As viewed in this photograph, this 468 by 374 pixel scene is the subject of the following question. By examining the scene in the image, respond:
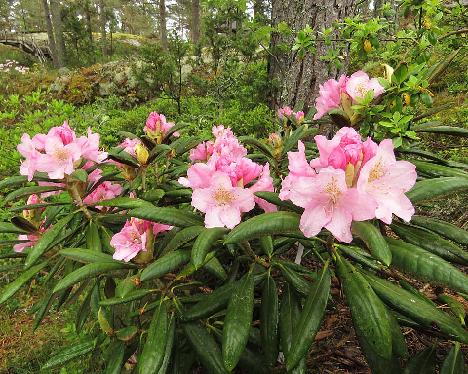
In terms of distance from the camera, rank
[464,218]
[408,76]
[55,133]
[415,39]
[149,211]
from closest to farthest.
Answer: [149,211] → [408,76] → [55,133] → [415,39] → [464,218]

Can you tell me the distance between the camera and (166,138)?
1.85 meters

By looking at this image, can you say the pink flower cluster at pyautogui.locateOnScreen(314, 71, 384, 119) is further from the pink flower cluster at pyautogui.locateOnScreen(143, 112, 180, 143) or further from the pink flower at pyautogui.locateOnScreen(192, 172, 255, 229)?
the pink flower cluster at pyautogui.locateOnScreen(143, 112, 180, 143)

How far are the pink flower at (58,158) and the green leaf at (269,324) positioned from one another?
86 cm

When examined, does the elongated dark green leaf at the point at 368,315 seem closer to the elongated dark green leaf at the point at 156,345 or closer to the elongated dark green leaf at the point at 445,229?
the elongated dark green leaf at the point at 445,229

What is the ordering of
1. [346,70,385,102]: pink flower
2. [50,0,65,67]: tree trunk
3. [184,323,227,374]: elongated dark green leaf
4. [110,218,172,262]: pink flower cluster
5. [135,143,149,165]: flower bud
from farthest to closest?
[50,0,65,67]: tree trunk
[135,143,149,165]: flower bud
[346,70,385,102]: pink flower
[110,218,172,262]: pink flower cluster
[184,323,227,374]: elongated dark green leaf

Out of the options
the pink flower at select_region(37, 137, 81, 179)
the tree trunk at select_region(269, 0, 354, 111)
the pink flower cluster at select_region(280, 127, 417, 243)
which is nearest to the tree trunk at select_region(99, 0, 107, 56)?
the tree trunk at select_region(269, 0, 354, 111)

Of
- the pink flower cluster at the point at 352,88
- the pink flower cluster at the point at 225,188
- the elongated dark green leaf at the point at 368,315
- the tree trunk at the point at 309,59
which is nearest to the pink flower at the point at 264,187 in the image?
the pink flower cluster at the point at 225,188

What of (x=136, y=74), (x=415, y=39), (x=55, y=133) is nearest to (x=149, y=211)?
(x=55, y=133)

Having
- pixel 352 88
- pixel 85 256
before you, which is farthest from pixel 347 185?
pixel 85 256

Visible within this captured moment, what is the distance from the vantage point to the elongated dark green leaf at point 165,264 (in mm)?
976

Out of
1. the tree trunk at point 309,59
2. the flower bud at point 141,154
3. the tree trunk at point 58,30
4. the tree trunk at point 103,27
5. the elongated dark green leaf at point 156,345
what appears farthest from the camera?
the tree trunk at point 103,27

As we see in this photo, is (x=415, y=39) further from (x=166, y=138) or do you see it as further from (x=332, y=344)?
(x=332, y=344)

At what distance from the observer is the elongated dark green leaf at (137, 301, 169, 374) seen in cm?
96

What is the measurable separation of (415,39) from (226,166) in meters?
1.23
